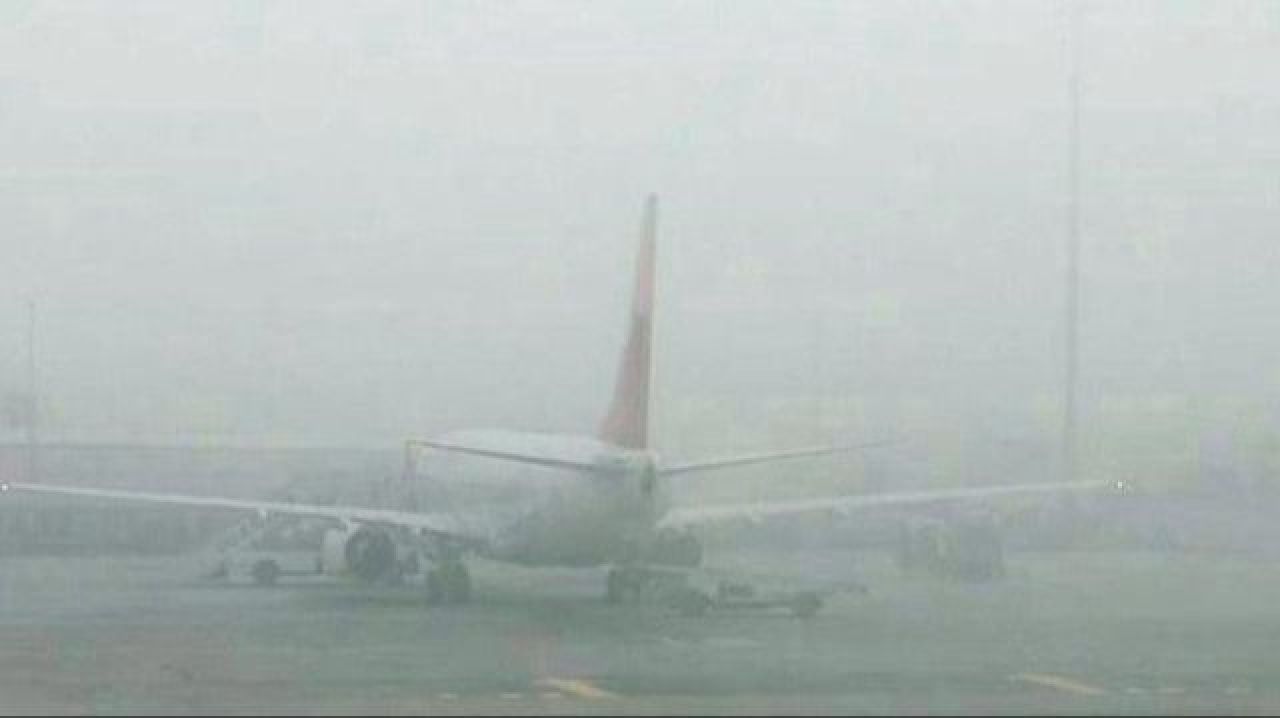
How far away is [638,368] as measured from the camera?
181 feet

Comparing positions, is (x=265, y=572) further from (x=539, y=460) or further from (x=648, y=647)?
(x=648, y=647)

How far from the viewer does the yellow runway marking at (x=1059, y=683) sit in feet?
110

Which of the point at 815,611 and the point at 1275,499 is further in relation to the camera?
the point at 1275,499

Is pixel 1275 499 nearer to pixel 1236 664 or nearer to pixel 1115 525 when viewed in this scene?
pixel 1115 525

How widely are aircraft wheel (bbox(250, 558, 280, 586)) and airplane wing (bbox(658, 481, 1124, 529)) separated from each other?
9.18m

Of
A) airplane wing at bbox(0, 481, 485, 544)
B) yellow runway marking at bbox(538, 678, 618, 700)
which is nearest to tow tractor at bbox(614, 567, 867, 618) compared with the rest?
airplane wing at bbox(0, 481, 485, 544)

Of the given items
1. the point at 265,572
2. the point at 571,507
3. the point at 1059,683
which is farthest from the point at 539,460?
the point at 1059,683

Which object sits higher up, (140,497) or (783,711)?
(140,497)

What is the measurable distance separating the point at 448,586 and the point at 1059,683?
2223cm

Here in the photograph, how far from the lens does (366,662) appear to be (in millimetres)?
38219

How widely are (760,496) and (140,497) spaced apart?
15396mm

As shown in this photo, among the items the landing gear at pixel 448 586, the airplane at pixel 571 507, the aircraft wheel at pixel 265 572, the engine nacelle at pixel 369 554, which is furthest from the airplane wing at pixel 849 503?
the aircraft wheel at pixel 265 572

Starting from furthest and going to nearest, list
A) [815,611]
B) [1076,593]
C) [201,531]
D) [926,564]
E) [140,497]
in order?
[201,531]
[926,564]
[140,497]
[1076,593]
[815,611]

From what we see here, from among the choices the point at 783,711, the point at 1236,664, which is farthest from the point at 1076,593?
the point at 783,711
